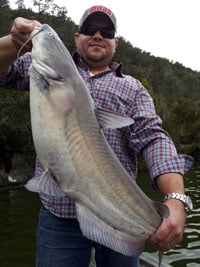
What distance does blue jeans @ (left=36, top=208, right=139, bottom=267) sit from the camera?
3.15 meters

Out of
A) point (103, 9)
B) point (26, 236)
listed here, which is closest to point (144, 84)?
point (26, 236)

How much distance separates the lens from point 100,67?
3594 mm

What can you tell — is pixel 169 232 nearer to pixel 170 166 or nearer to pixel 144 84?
pixel 170 166

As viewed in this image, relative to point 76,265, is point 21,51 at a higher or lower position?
higher

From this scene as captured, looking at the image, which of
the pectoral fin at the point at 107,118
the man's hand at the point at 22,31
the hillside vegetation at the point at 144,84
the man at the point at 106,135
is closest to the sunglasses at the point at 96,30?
the man at the point at 106,135

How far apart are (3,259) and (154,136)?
7605 millimetres

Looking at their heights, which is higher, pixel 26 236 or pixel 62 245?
pixel 62 245

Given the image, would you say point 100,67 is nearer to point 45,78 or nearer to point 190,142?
point 45,78

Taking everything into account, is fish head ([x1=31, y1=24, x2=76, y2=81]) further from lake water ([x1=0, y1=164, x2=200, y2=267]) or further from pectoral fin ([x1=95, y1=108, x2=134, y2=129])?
lake water ([x1=0, y1=164, x2=200, y2=267])

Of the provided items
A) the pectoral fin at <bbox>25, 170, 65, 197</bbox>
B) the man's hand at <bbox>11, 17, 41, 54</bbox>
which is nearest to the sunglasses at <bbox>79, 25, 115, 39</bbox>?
the man's hand at <bbox>11, 17, 41, 54</bbox>

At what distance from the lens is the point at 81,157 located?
2494 millimetres

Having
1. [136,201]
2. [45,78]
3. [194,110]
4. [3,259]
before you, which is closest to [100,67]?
[45,78]

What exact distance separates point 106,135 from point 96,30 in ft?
2.79

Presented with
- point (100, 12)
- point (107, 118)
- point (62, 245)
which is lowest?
point (62, 245)
